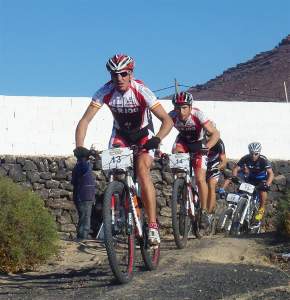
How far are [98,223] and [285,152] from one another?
17.1ft

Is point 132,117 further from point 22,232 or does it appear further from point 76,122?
point 76,122

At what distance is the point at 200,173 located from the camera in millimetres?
10617

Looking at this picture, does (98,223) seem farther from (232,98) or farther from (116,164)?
(232,98)

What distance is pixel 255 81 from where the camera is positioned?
43.0 metres

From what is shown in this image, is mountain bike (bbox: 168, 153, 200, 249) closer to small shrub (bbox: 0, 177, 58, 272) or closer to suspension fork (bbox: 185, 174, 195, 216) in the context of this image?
suspension fork (bbox: 185, 174, 195, 216)

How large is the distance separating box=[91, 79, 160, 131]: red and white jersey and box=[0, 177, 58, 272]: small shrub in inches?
63.8

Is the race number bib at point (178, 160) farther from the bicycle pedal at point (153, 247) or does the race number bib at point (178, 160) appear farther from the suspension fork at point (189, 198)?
the bicycle pedal at point (153, 247)

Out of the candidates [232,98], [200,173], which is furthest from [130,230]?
[232,98]

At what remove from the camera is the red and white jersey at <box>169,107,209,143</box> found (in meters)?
10.5

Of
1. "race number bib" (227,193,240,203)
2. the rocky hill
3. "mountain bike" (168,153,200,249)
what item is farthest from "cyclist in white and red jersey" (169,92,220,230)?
the rocky hill

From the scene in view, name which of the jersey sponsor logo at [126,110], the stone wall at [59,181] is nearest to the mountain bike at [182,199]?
the jersey sponsor logo at [126,110]

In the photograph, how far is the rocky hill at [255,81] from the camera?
38.0 m

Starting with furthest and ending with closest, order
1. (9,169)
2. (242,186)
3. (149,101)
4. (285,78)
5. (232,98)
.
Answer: (285,78)
(232,98)
(9,169)
(242,186)
(149,101)

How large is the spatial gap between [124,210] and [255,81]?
119 feet
